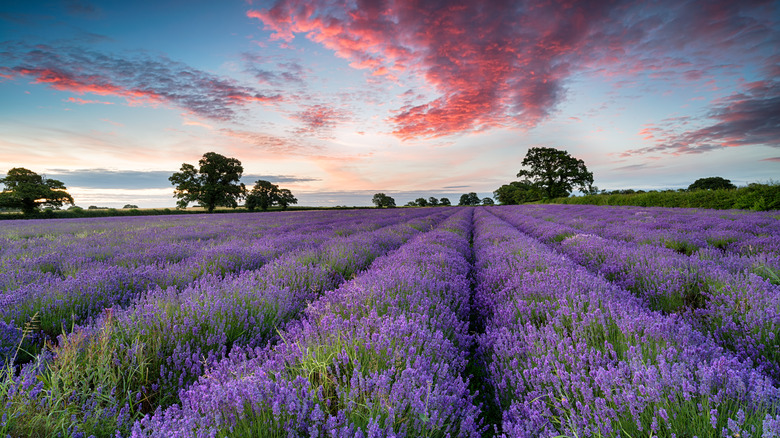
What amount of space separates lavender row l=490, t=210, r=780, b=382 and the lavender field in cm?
2

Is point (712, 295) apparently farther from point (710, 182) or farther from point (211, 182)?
point (710, 182)

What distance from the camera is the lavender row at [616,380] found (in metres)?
1.17

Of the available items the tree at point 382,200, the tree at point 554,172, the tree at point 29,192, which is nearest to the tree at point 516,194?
the tree at point 554,172

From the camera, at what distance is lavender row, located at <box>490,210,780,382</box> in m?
2.01

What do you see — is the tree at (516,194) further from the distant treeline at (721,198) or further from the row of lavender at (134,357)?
the row of lavender at (134,357)

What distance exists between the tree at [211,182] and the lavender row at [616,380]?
44580 mm

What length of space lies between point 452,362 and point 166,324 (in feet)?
6.42

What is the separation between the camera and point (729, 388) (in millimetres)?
1255

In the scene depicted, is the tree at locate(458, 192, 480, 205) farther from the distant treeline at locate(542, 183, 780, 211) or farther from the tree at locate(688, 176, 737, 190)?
the distant treeline at locate(542, 183, 780, 211)

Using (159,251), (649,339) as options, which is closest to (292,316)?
(649,339)

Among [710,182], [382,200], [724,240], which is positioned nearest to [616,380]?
[724,240]

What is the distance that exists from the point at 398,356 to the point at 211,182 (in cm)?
4790

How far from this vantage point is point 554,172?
50625 millimetres

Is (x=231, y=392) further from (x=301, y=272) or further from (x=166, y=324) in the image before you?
(x=301, y=272)
